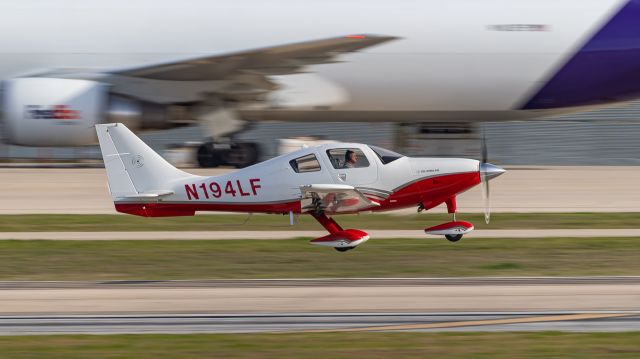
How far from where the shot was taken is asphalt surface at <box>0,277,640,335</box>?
A: 37.0 feet

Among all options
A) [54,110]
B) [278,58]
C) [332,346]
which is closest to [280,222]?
[278,58]

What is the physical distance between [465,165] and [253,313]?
20.5 feet

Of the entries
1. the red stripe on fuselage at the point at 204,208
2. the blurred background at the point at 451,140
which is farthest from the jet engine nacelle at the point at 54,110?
the red stripe on fuselage at the point at 204,208

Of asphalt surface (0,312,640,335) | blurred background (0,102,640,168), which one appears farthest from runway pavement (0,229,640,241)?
blurred background (0,102,640,168)

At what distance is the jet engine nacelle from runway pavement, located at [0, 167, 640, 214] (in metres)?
1.11

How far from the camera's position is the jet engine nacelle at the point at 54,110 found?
28.9 metres

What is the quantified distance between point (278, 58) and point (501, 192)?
7.33 meters

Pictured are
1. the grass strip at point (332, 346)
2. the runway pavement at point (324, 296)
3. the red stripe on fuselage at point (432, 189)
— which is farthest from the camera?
the red stripe on fuselage at point (432, 189)

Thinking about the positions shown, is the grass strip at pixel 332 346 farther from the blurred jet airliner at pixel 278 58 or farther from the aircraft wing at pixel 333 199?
the blurred jet airliner at pixel 278 58

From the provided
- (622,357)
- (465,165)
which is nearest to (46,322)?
(622,357)

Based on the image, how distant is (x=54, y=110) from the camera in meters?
28.9

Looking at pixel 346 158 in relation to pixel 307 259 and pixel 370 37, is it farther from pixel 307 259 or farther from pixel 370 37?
pixel 370 37

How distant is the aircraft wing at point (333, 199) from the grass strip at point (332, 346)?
19.2 ft

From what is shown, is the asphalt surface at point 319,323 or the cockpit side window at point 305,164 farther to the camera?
the cockpit side window at point 305,164
